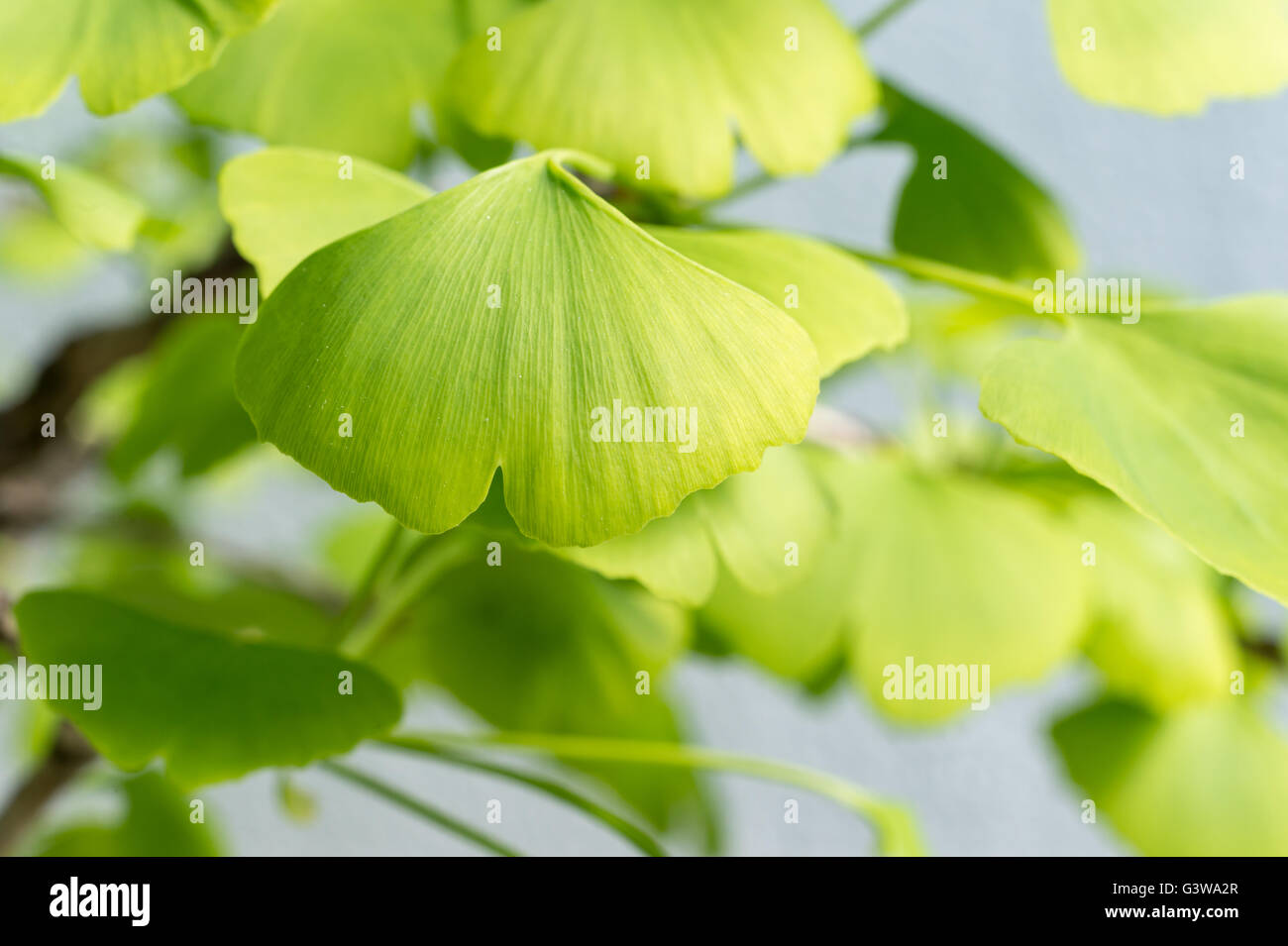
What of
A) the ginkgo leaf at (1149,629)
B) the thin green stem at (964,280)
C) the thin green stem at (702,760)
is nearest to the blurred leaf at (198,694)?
the thin green stem at (702,760)

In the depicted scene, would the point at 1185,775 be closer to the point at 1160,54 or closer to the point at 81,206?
the point at 1160,54

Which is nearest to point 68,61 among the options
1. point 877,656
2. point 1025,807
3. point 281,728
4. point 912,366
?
point 281,728

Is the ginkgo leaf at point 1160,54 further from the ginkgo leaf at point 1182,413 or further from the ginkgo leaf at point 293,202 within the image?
the ginkgo leaf at point 293,202

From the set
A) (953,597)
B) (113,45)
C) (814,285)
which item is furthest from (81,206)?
(953,597)

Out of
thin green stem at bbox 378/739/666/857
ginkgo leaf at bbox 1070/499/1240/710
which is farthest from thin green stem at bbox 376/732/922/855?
ginkgo leaf at bbox 1070/499/1240/710

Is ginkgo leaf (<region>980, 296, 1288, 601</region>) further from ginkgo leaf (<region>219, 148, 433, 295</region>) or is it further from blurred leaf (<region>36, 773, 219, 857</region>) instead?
blurred leaf (<region>36, 773, 219, 857</region>)
